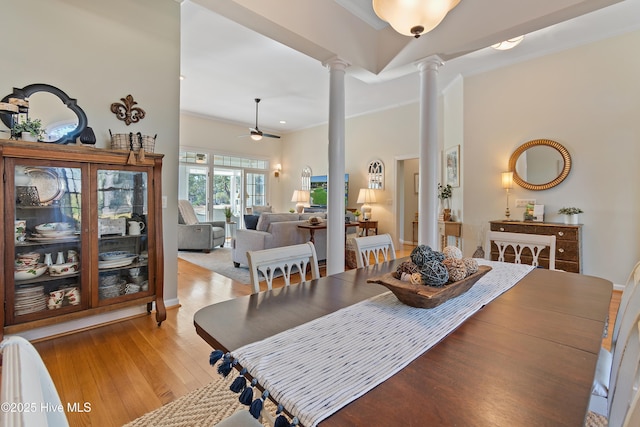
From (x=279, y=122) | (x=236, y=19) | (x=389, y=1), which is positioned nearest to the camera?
(x=389, y=1)

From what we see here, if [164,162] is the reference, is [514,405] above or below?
below

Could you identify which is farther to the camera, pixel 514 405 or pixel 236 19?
pixel 236 19

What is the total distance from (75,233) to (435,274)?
2649 millimetres

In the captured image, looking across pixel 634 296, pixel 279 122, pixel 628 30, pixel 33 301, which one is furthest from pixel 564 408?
pixel 279 122

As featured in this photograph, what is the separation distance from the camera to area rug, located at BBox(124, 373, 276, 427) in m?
1.49

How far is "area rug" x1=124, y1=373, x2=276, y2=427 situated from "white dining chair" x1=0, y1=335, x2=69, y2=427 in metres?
1.18

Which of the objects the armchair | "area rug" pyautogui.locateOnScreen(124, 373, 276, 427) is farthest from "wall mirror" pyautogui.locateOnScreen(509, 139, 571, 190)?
the armchair

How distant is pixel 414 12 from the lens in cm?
147

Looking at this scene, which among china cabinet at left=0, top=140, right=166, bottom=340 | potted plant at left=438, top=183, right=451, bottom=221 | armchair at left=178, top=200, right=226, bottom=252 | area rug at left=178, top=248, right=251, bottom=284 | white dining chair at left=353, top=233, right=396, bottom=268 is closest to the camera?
white dining chair at left=353, top=233, right=396, bottom=268

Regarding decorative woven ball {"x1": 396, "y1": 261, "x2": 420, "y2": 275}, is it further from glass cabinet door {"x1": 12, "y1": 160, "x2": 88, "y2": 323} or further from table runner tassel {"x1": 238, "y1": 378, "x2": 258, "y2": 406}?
glass cabinet door {"x1": 12, "y1": 160, "x2": 88, "y2": 323}

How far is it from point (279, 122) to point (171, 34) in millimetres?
5075

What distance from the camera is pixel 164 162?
116 inches

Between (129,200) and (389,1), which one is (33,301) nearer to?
(129,200)

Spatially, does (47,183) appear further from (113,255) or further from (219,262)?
(219,262)
